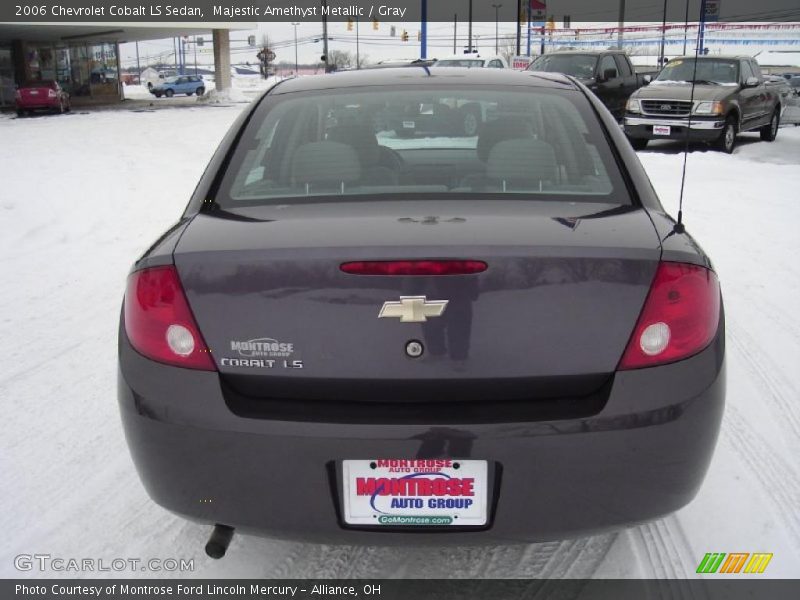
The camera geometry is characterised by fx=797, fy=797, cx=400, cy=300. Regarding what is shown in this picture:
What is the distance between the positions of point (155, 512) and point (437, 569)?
1054mm

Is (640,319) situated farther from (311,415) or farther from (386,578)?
(386,578)

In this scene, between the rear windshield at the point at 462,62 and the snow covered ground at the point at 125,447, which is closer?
the snow covered ground at the point at 125,447

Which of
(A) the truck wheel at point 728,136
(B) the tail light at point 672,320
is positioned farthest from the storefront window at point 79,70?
(B) the tail light at point 672,320

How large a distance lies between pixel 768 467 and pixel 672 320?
57.1 inches

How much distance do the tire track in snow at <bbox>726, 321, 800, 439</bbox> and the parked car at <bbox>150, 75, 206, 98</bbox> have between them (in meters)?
54.3

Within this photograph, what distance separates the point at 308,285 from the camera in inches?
78.6

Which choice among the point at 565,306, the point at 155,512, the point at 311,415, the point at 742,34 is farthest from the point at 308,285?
the point at 742,34

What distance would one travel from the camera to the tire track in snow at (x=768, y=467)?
9.25 ft

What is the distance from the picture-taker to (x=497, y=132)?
2.98 metres

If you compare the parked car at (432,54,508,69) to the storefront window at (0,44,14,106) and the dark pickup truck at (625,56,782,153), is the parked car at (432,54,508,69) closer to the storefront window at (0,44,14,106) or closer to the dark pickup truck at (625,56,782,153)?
the dark pickup truck at (625,56,782,153)

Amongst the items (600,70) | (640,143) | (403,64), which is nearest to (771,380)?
(403,64)

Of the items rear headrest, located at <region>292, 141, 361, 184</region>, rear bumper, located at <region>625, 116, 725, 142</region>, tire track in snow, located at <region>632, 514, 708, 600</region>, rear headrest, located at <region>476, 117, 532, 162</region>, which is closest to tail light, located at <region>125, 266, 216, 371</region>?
rear headrest, located at <region>292, 141, 361, 184</region>

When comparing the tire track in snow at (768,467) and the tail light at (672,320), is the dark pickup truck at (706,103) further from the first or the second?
Result: the tail light at (672,320)

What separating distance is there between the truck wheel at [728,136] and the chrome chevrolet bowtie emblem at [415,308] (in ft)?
46.2
